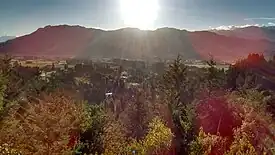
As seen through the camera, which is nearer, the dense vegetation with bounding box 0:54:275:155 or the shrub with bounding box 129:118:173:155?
the dense vegetation with bounding box 0:54:275:155

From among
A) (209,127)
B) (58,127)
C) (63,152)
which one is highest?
(58,127)

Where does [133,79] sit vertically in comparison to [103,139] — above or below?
below

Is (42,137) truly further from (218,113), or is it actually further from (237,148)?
(218,113)

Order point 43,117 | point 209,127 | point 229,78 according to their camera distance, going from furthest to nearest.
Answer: point 229,78
point 209,127
point 43,117

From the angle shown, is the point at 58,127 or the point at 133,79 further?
the point at 133,79

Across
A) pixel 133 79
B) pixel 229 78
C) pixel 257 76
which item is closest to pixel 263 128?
pixel 229 78

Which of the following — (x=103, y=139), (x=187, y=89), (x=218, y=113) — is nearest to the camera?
(x=103, y=139)

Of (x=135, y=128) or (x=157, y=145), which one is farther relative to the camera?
(x=135, y=128)

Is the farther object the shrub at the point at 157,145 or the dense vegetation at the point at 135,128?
the shrub at the point at 157,145

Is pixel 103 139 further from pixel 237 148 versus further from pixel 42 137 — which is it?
pixel 237 148

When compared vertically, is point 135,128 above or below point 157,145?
below
